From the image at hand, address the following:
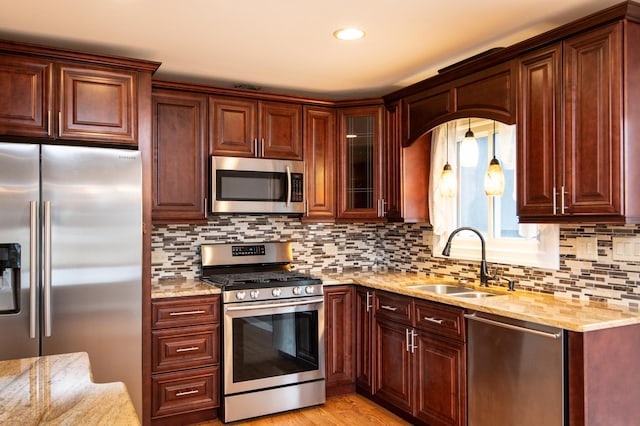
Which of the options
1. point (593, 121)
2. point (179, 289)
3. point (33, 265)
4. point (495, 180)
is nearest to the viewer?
point (593, 121)

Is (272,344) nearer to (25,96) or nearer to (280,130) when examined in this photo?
(280,130)

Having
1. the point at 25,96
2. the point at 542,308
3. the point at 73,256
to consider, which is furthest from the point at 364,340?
the point at 25,96

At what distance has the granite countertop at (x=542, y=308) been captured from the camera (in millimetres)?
2270

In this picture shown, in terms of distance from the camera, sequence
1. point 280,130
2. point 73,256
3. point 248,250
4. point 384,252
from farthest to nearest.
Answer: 1. point 384,252
2. point 248,250
3. point 280,130
4. point 73,256

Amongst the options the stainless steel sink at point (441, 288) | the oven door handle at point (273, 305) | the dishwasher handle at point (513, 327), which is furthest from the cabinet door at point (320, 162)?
the dishwasher handle at point (513, 327)

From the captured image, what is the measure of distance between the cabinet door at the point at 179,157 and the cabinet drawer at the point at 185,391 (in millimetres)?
1052

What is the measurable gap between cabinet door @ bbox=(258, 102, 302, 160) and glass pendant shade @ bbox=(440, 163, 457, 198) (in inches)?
44.7

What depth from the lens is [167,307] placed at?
3.24 m

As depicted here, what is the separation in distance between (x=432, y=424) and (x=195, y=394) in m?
1.54

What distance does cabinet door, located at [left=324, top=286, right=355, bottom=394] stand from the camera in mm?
3785

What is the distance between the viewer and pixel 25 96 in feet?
9.26

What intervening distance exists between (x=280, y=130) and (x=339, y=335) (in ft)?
5.40

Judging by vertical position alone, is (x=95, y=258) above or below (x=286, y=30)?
below

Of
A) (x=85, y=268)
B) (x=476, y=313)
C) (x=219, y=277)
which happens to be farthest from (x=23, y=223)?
(x=476, y=313)
